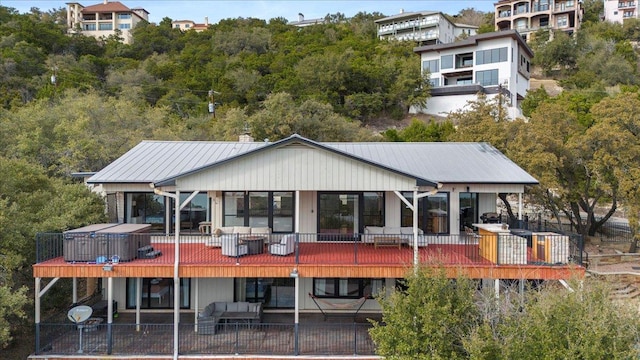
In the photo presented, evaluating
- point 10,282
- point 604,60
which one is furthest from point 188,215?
point 604,60

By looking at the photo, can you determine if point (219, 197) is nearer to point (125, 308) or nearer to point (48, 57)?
point (125, 308)

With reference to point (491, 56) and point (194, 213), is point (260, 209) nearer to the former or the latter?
point (194, 213)

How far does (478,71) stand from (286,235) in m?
43.0

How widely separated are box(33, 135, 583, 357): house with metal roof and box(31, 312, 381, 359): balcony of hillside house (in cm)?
11

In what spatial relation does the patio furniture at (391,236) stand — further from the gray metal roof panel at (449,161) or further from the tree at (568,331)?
the tree at (568,331)

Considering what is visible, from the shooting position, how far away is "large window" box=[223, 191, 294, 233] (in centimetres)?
1507

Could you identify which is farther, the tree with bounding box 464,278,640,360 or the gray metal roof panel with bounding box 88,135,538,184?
the gray metal roof panel with bounding box 88,135,538,184

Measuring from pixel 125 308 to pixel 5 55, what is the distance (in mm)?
48094

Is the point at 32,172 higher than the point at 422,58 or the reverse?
the reverse

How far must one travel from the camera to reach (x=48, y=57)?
2226 inches

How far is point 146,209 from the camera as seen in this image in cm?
1535

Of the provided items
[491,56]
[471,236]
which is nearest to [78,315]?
[471,236]

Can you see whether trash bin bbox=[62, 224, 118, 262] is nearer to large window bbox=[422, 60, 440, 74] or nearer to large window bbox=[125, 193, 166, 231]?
large window bbox=[125, 193, 166, 231]

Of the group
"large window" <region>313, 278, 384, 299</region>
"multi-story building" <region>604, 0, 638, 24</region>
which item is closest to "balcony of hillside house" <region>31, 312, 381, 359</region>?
"large window" <region>313, 278, 384, 299</region>
